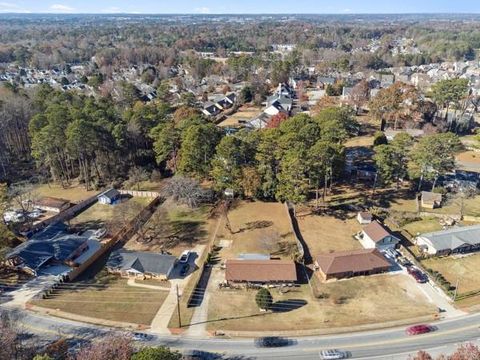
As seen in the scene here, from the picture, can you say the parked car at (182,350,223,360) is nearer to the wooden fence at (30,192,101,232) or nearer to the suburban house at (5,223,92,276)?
the suburban house at (5,223,92,276)

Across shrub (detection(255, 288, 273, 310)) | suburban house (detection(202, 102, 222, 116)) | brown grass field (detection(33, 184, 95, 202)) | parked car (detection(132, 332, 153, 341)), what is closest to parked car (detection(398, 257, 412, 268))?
shrub (detection(255, 288, 273, 310))

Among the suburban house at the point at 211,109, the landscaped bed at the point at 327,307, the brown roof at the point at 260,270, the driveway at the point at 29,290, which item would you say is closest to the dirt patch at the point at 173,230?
the brown roof at the point at 260,270

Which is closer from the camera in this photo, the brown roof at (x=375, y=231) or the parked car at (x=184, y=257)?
the parked car at (x=184, y=257)

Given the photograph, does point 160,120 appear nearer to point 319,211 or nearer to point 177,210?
point 177,210

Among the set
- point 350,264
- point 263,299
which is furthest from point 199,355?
point 350,264

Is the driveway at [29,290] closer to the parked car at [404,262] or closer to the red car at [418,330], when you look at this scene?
the red car at [418,330]

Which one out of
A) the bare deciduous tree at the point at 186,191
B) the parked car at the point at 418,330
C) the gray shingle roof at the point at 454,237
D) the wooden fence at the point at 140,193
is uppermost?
the bare deciduous tree at the point at 186,191

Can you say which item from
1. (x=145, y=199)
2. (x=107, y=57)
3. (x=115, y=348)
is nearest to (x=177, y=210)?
(x=145, y=199)
